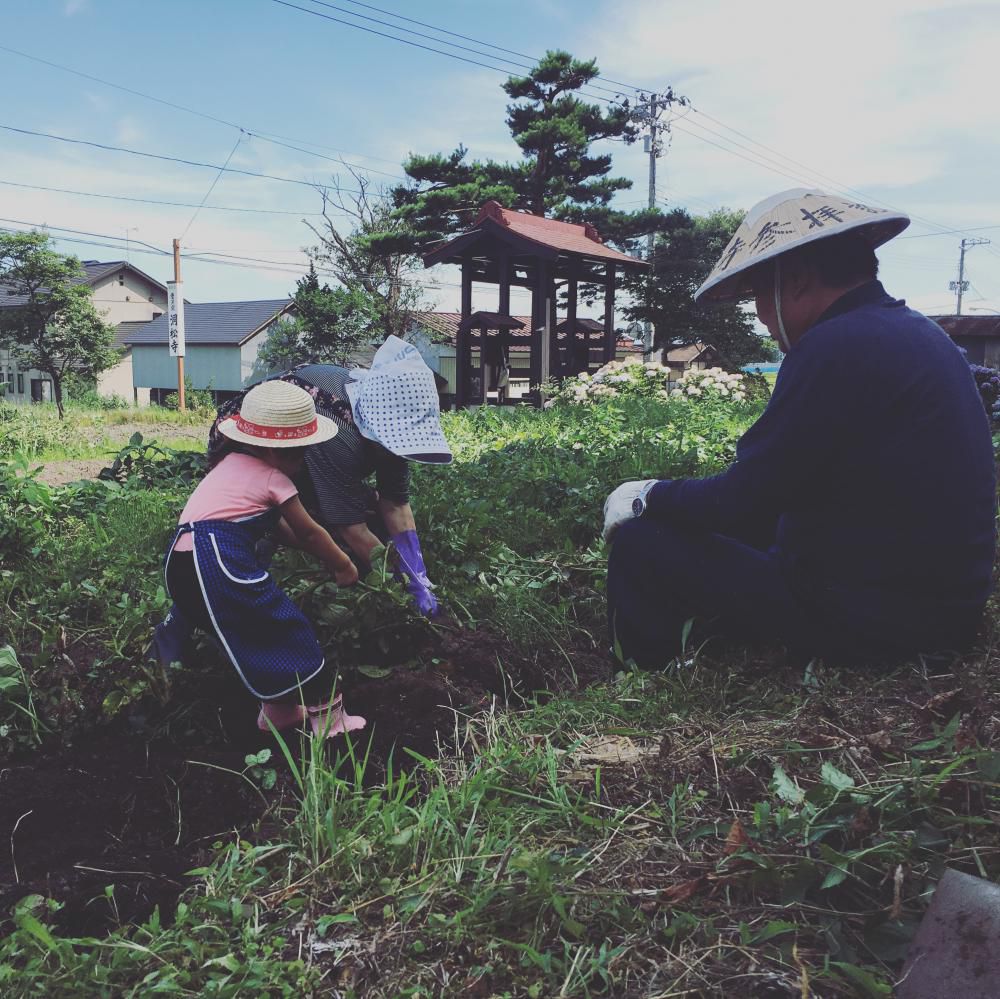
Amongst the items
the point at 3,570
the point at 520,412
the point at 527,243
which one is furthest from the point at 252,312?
the point at 3,570

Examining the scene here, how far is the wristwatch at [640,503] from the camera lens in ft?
8.46

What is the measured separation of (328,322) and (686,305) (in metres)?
12.2

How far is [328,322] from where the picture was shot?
30125mm

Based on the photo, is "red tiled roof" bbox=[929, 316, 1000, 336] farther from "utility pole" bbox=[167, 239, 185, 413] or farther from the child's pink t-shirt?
the child's pink t-shirt

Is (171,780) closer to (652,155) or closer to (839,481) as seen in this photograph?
(839,481)

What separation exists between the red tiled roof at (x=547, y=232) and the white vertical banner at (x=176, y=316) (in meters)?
13.4

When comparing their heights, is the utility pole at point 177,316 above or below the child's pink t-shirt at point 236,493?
above

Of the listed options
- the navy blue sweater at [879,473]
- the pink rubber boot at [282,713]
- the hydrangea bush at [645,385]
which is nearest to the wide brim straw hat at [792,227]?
the navy blue sweater at [879,473]

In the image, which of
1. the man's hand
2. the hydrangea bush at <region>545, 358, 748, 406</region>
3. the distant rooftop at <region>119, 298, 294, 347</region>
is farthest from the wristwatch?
the distant rooftop at <region>119, 298, 294, 347</region>

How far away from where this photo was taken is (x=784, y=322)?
7.76ft

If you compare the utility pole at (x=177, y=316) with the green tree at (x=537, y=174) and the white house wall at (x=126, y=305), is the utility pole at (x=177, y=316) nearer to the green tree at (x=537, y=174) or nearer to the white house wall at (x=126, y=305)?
the green tree at (x=537, y=174)

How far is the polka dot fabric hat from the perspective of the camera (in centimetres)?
302

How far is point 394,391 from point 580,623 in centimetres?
111

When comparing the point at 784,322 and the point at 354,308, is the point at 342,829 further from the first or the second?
the point at 354,308
